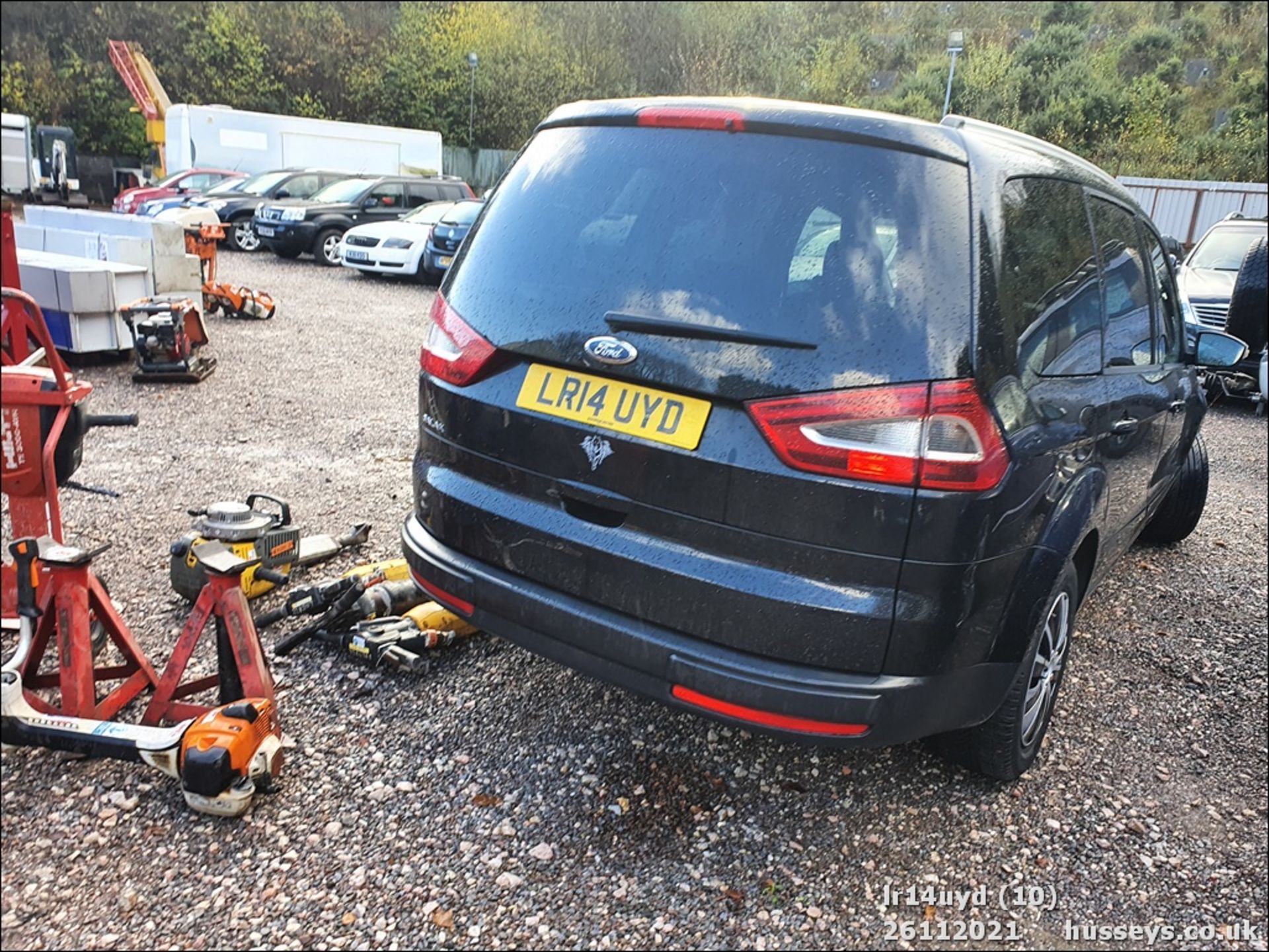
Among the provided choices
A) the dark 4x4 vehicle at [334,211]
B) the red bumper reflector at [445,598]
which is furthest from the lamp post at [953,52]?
the red bumper reflector at [445,598]

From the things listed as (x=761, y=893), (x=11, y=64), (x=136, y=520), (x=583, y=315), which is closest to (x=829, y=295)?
(x=583, y=315)

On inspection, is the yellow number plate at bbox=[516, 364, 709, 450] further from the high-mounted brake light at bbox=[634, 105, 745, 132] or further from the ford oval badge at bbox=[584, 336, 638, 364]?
the high-mounted brake light at bbox=[634, 105, 745, 132]

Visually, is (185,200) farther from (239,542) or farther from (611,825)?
(611,825)

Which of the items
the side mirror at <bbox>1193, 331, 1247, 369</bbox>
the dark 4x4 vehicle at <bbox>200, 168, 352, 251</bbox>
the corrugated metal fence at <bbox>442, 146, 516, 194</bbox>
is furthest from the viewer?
the corrugated metal fence at <bbox>442, 146, 516, 194</bbox>

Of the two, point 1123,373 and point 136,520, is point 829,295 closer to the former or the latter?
point 1123,373

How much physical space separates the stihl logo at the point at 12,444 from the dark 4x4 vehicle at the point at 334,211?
14.6 meters

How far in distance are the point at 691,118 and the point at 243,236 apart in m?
17.3

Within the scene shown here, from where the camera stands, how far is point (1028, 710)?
113 inches

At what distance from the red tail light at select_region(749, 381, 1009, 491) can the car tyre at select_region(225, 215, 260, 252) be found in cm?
1736

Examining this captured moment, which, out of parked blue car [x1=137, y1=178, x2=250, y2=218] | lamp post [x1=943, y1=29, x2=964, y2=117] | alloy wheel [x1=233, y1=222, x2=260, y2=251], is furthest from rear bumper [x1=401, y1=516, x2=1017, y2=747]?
lamp post [x1=943, y1=29, x2=964, y2=117]

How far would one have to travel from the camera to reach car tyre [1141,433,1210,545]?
5.09m

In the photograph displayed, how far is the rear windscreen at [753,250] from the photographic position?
2.12 meters

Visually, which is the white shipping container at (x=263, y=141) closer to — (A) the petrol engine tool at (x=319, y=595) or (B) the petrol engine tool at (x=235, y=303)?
(B) the petrol engine tool at (x=235, y=303)

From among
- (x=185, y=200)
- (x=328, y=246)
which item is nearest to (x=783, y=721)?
(x=328, y=246)
